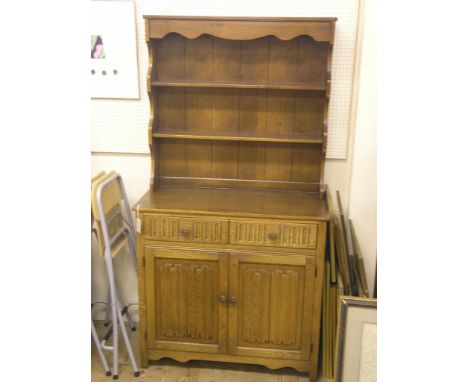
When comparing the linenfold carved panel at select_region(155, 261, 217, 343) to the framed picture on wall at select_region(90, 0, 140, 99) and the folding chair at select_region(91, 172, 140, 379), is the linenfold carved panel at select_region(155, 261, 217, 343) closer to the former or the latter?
the folding chair at select_region(91, 172, 140, 379)

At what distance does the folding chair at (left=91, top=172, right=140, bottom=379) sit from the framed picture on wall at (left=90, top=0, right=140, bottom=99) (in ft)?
1.66

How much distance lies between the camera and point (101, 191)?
2385 mm

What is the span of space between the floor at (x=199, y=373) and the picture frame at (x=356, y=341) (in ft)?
1.25

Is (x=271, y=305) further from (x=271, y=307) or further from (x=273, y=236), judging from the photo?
(x=273, y=236)

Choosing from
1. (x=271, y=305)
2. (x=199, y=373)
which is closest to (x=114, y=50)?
(x=271, y=305)

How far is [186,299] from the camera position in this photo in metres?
2.49

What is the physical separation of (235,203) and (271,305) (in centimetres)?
56

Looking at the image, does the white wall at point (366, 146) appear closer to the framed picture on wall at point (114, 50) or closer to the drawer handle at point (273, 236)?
the drawer handle at point (273, 236)

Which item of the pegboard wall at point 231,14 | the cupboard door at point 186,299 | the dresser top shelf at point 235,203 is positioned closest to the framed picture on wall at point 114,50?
the pegboard wall at point 231,14

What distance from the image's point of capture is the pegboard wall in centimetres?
250

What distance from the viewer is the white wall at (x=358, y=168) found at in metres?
2.47

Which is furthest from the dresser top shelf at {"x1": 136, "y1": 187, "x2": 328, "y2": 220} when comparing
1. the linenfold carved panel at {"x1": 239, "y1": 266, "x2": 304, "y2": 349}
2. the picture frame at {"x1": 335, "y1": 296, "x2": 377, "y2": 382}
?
the picture frame at {"x1": 335, "y1": 296, "x2": 377, "y2": 382}

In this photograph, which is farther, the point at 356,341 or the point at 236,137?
the point at 236,137
